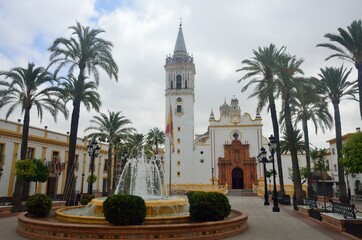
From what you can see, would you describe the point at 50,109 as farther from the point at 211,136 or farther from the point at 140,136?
the point at 211,136

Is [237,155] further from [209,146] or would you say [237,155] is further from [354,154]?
[354,154]

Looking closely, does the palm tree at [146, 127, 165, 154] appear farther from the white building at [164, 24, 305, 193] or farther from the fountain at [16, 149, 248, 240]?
the fountain at [16, 149, 248, 240]

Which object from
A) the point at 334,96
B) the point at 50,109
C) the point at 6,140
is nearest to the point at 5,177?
the point at 6,140

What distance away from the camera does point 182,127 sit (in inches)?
1906

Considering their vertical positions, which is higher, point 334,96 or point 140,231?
point 334,96

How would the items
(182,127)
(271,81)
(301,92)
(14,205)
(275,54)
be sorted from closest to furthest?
(14,205)
(301,92)
(271,81)
(275,54)
(182,127)

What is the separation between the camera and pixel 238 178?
47844 mm

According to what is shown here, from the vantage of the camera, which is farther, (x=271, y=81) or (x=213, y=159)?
(x=213, y=159)

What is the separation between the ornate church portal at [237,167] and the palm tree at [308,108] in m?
19.0

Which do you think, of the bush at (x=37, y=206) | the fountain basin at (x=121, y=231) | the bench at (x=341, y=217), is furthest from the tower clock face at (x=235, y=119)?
the fountain basin at (x=121, y=231)

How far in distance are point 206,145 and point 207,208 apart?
39085 millimetres

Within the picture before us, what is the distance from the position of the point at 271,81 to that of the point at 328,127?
9248 mm

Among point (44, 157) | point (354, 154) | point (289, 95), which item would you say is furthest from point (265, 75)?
point (44, 157)

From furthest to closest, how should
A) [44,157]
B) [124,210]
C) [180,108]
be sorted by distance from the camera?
[180,108], [44,157], [124,210]
